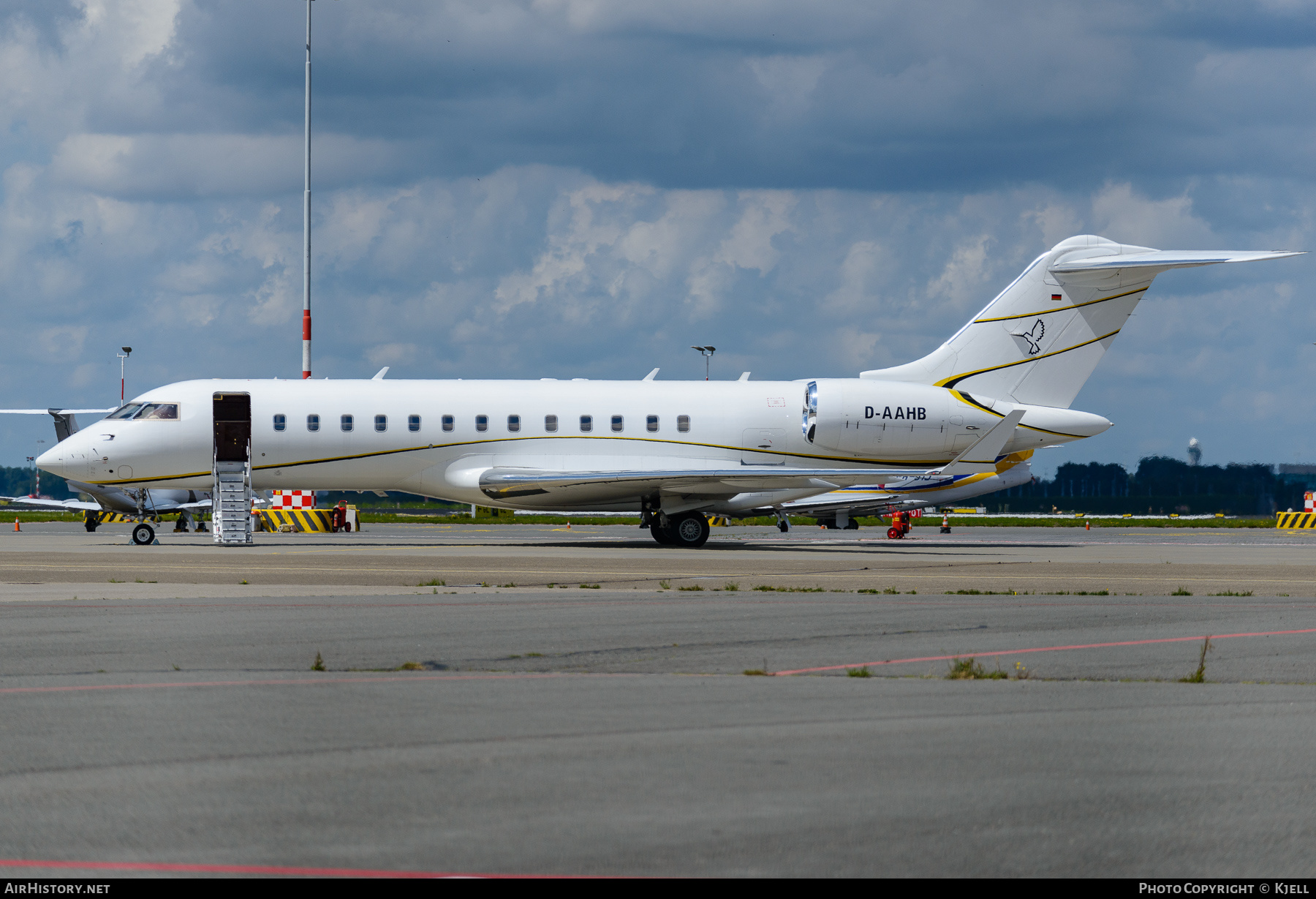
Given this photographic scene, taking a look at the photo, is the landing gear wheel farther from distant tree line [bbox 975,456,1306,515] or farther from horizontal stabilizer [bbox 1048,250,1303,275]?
distant tree line [bbox 975,456,1306,515]

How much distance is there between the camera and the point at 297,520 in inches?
1708

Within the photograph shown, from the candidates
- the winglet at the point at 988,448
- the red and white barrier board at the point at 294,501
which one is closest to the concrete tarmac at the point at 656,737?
the winglet at the point at 988,448

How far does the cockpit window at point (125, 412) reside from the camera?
32.0m

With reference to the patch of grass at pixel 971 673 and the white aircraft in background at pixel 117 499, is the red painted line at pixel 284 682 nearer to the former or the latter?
the patch of grass at pixel 971 673

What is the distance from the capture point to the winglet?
32.2 meters

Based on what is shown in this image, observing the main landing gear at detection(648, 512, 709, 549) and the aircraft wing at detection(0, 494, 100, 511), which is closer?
the main landing gear at detection(648, 512, 709, 549)

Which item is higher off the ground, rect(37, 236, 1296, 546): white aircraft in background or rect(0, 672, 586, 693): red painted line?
rect(37, 236, 1296, 546): white aircraft in background

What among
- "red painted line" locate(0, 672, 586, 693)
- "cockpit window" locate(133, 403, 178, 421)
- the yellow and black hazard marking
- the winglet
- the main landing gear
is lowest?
"red painted line" locate(0, 672, 586, 693)

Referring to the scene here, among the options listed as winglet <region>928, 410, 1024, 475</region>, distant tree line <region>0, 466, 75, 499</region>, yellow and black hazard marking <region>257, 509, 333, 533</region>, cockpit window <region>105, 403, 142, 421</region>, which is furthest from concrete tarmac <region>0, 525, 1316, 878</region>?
distant tree line <region>0, 466, 75, 499</region>

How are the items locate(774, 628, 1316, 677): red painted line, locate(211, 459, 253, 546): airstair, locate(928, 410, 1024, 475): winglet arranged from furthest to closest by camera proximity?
locate(928, 410, 1024, 475): winglet, locate(211, 459, 253, 546): airstair, locate(774, 628, 1316, 677): red painted line

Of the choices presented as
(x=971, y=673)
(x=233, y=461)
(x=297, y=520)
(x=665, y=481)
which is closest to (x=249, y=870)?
(x=971, y=673)

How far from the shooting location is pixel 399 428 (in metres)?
31.9

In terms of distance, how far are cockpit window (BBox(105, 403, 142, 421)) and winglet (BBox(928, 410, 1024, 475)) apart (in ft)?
67.2

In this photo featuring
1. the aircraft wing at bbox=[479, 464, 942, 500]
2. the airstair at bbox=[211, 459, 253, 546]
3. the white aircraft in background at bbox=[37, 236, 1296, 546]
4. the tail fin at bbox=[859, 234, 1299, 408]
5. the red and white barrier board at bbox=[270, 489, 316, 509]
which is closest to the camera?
the aircraft wing at bbox=[479, 464, 942, 500]
